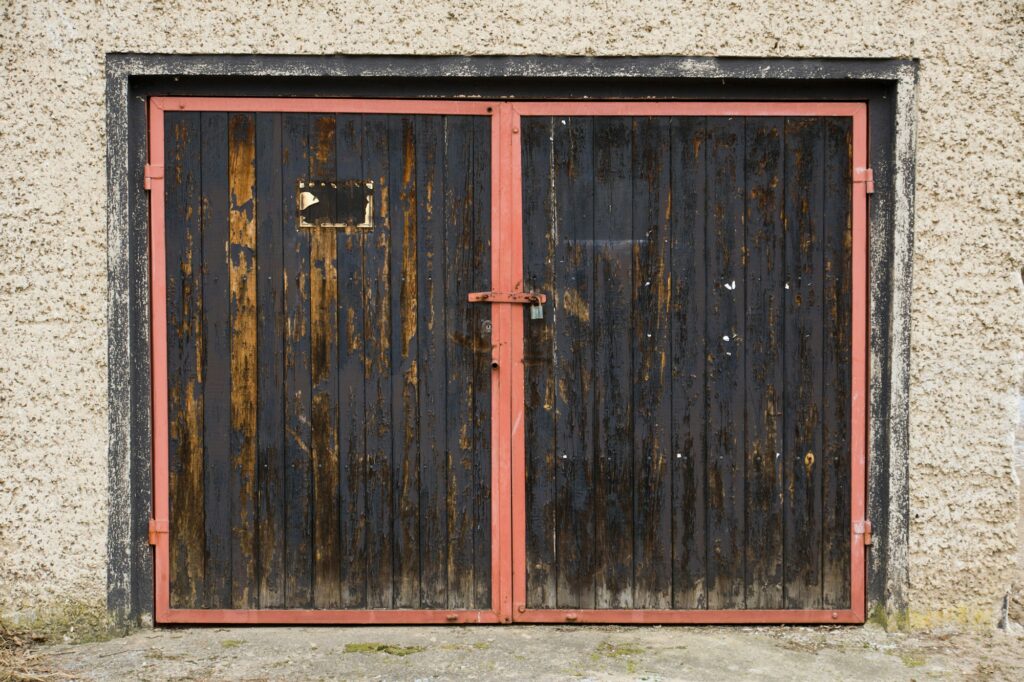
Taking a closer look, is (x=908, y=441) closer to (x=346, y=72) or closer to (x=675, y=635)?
(x=675, y=635)

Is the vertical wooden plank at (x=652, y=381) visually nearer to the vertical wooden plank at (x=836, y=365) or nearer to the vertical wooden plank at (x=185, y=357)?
the vertical wooden plank at (x=836, y=365)

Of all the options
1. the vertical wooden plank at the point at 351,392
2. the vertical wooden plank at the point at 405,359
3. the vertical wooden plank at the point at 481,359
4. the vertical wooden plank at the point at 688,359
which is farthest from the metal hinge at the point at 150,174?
the vertical wooden plank at the point at 688,359

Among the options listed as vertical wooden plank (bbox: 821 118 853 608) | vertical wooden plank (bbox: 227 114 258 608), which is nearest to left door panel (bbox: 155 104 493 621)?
vertical wooden plank (bbox: 227 114 258 608)

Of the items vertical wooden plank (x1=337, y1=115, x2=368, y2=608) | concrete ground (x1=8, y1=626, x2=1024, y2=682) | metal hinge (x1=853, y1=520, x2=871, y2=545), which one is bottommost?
concrete ground (x1=8, y1=626, x2=1024, y2=682)

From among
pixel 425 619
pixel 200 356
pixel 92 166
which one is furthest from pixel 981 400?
pixel 92 166

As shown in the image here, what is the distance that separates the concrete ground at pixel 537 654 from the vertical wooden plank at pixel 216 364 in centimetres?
29

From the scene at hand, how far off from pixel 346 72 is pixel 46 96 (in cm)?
108

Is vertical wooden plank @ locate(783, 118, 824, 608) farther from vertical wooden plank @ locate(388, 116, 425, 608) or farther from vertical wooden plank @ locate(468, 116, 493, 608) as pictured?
vertical wooden plank @ locate(388, 116, 425, 608)

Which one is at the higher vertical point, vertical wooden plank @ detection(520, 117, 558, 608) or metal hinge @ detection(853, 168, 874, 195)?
metal hinge @ detection(853, 168, 874, 195)

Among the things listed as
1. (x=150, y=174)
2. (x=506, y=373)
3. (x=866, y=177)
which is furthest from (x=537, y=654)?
(x=150, y=174)

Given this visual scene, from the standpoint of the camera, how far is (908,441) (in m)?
4.08

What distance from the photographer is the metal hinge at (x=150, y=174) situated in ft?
13.3

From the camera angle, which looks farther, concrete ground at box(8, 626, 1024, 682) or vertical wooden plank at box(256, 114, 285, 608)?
vertical wooden plank at box(256, 114, 285, 608)

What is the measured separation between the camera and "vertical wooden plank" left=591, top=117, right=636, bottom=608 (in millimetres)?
4145
